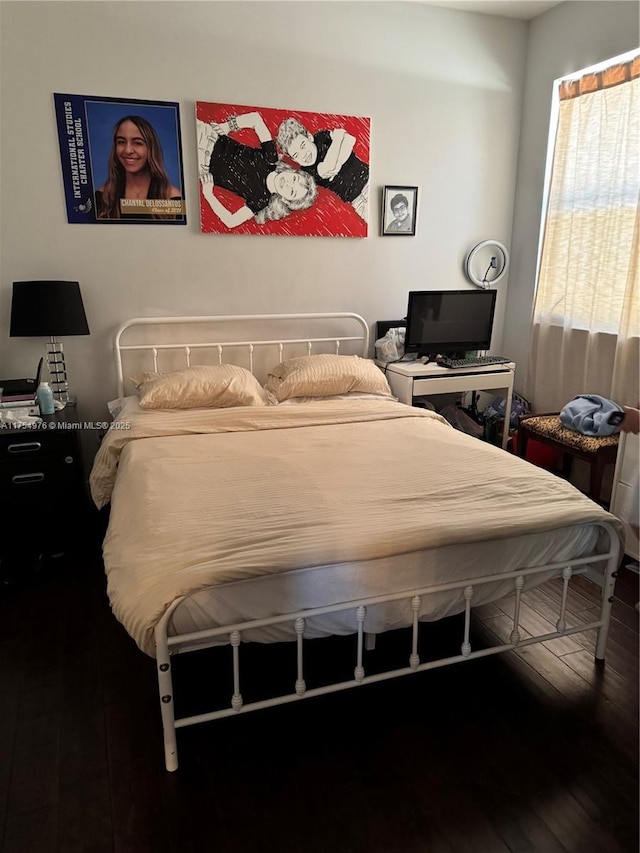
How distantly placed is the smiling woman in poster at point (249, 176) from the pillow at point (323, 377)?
894 millimetres

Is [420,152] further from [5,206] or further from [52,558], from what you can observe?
[52,558]

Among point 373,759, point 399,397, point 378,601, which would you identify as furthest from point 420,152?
point 373,759

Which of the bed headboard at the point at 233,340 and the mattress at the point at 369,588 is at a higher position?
the bed headboard at the point at 233,340

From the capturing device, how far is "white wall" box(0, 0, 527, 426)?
2979mm

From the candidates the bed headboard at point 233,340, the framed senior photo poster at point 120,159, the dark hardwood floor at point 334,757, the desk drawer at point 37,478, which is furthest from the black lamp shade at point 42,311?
the dark hardwood floor at point 334,757

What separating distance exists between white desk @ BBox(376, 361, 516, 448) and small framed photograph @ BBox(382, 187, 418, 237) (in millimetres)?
858

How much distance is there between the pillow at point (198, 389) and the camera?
9.71 ft

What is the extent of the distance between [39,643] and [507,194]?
3837 mm

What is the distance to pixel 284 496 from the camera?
6.68ft

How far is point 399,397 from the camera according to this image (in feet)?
12.0

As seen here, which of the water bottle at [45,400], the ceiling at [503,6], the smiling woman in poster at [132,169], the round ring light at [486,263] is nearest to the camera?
the water bottle at [45,400]

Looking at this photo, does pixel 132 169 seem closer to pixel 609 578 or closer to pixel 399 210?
pixel 399 210

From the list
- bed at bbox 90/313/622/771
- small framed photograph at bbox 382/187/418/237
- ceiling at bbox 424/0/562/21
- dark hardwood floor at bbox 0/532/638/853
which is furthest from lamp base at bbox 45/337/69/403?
ceiling at bbox 424/0/562/21

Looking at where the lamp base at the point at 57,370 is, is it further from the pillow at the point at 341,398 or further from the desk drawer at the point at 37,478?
the pillow at the point at 341,398
